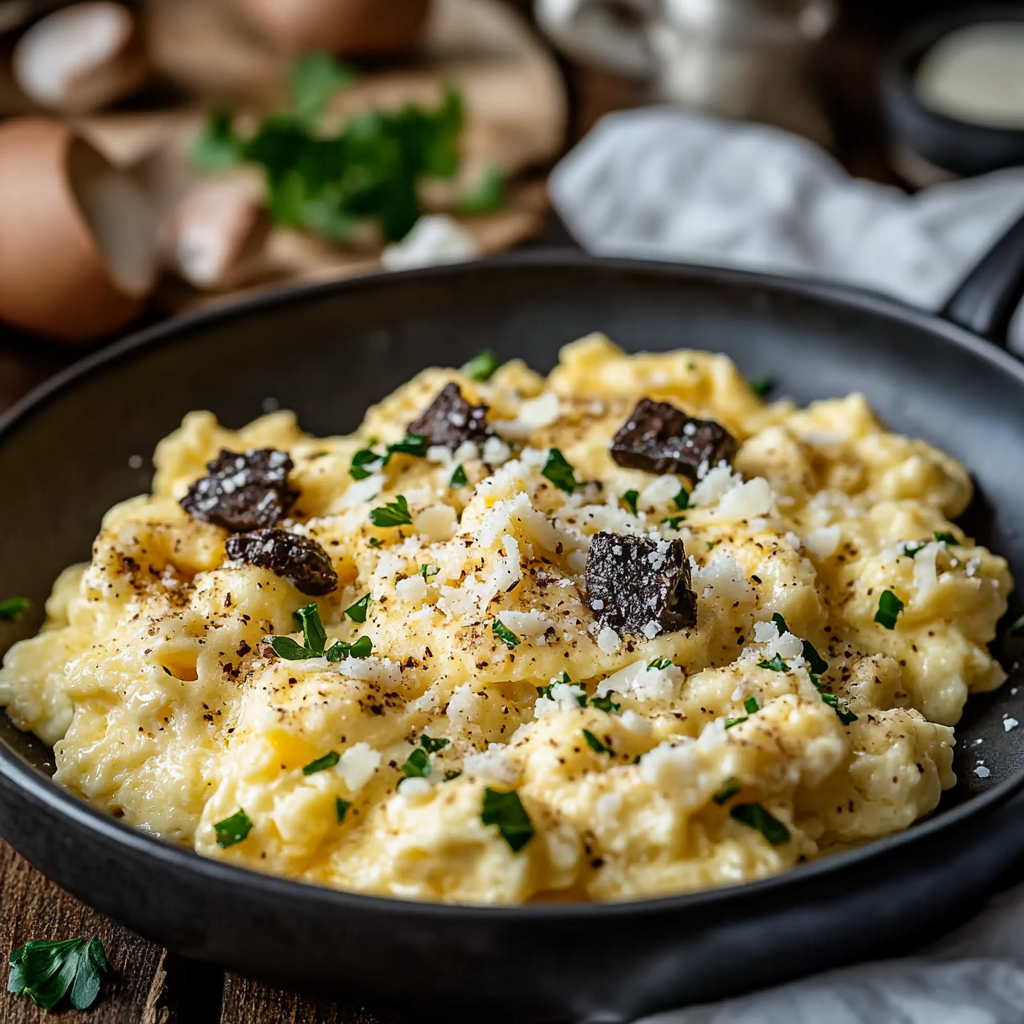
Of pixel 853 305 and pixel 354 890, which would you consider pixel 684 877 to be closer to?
pixel 354 890

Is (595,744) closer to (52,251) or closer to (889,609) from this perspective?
(889,609)

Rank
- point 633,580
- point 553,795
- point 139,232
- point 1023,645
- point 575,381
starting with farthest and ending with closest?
point 139,232, point 575,381, point 1023,645, point 633,580, point 553,795

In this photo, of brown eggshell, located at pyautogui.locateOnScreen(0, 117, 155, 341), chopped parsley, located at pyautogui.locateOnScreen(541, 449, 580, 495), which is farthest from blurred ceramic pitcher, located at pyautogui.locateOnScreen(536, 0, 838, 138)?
chopped parsley, located at pyautogui.locateOnScreen(541, 449, 580, 495)

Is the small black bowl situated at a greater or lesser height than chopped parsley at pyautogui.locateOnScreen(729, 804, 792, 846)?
lesser

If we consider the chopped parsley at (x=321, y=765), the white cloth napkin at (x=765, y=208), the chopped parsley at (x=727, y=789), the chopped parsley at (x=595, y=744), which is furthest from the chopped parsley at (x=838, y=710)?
the white cloth napkin at (x=765, y=208)

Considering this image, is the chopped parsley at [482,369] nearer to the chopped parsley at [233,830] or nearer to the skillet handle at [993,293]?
the skillet handle at [993,293]

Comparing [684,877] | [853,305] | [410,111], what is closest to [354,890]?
[684,877]

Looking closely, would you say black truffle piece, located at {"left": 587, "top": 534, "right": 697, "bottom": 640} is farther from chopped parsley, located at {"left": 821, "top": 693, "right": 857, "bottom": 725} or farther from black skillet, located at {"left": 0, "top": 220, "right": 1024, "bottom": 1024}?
black skillet, located at {"left": 0, "top": 220, "right": 1024, "bottom": 1024}
